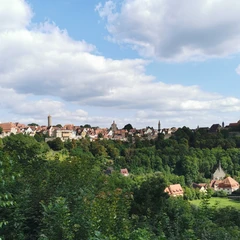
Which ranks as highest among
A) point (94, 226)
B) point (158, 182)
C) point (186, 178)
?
point (94, 226)

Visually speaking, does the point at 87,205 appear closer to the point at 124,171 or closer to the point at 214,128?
the point at 124,171

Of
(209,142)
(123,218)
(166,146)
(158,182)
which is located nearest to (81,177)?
(123,218)

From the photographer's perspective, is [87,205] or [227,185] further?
[227,185]

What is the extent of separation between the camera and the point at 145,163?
61.6 meters

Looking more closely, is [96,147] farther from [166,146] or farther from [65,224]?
[65,224]

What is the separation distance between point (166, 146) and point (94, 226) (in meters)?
68.0

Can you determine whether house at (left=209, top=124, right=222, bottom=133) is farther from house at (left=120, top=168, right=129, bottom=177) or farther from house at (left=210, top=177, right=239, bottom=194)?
house at (left=120, top=168, right=129, bottom=177)

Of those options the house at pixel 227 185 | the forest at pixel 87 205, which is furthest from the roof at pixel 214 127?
the forest at pixel 87 205

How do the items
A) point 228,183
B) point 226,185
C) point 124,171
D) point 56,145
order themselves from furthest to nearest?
point 56,145, point 228,183, point 226,185, point 124,171

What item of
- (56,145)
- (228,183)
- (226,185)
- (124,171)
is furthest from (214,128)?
(56,145)

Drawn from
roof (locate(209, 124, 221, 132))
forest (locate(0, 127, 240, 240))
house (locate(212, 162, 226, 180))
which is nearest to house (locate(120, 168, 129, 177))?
forest (locate(0, 127, 240, 240))

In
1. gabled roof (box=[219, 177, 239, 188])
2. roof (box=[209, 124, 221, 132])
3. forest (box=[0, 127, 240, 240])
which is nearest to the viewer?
forest (box=[0, 127, 240, 240])

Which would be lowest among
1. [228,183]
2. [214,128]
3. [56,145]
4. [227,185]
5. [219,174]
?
[227,185]

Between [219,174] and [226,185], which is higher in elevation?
[219,174]
